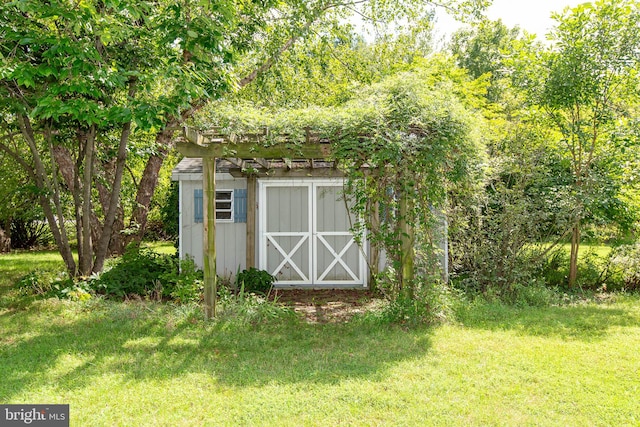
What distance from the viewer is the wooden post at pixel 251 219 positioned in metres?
8.59

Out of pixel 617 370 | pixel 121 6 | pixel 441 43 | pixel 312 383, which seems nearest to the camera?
pixel 312 383

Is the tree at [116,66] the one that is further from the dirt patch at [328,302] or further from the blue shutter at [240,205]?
the dirt patch at [328,302]

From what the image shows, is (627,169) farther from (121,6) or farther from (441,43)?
(441,43)

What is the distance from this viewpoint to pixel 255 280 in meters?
7.91

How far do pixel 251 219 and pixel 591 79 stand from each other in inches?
218

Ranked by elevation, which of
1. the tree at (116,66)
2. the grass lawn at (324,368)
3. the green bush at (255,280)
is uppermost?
the tree at (116,66)

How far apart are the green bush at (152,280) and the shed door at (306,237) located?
1.51 m

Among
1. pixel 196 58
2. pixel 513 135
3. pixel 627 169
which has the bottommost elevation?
pixel 627 169

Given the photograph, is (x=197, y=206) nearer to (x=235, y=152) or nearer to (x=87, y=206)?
(x=87, y=206)

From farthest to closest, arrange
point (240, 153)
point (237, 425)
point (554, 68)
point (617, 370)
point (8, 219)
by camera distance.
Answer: point (8, 219), point (554, 68), point (240, 153), point (617, 370), point (237, 425)

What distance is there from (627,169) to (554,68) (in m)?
1.89

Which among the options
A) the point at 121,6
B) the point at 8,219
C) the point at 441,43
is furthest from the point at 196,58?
the point at 441,43

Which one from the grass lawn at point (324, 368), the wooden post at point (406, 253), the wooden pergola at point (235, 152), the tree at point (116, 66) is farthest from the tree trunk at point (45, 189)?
the wooden post at point (406, 253)

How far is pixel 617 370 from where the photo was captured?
14.5 ft
